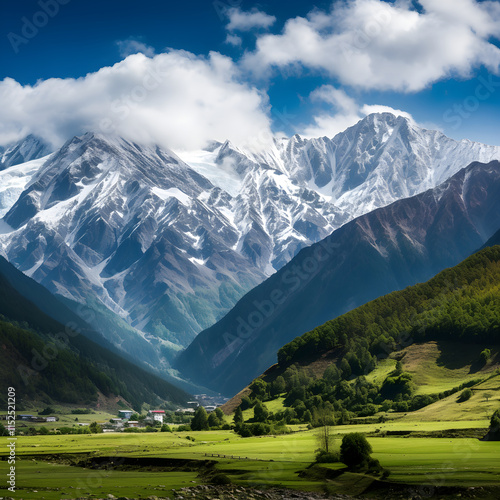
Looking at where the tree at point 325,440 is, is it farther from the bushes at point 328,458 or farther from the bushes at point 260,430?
the bushes at point 260,430

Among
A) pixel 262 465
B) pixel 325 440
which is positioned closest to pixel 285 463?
pixel 262 465

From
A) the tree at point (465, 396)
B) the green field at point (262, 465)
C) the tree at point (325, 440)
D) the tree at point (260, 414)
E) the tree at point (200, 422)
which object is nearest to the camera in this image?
the green field at point (262, 465)

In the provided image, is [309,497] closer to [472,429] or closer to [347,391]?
[472,429]

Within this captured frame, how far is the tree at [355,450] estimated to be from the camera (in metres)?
94.8

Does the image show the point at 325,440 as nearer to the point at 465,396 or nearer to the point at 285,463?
the point at 285,463

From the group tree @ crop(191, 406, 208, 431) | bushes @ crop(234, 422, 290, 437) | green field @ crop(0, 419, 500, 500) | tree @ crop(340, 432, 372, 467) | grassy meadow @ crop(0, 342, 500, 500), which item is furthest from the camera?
tree @ crop(191, 406, 208, 431)

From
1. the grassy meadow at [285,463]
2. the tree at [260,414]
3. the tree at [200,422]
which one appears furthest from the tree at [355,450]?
the tree at [200,422]

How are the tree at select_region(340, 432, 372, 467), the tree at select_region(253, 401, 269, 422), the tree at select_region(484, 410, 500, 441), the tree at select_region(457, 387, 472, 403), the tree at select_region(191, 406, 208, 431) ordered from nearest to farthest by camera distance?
1. the tree at select_region(340, 432, 372, 467)
2. the tree at select_region(484, 410, 500, 441)
3. the tree at select_region(457, 387, 472, 403)
4. the tree at select_region(253, 401, 269, 422)
5. the tree at select_region(191, 406, 208, 431)

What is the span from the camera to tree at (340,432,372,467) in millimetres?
94750

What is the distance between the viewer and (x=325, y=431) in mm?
107250

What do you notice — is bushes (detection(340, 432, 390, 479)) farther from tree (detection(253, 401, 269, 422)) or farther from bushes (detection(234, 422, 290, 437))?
tree (detection(253, 401, 269, 422))

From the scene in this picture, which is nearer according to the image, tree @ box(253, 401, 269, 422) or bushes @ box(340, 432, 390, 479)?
bushes @ box(340, 432, 390, 479)

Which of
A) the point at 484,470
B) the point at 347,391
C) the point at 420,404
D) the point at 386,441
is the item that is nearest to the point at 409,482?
the point at 484,470

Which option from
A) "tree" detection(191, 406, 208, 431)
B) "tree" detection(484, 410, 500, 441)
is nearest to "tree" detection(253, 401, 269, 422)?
"tree" detection(191, 406, 208, 431)
